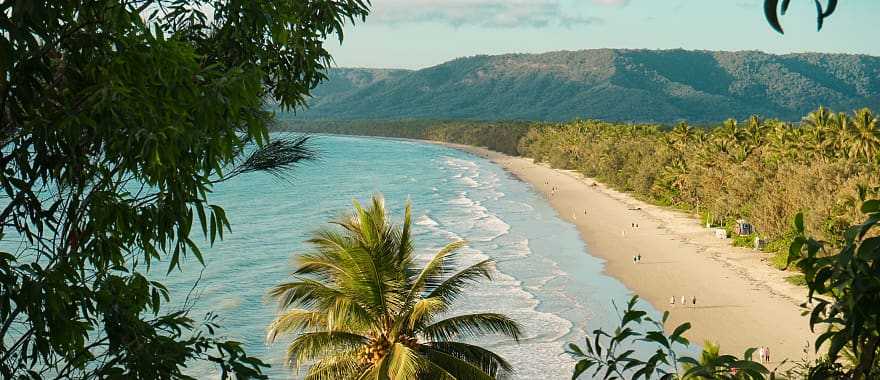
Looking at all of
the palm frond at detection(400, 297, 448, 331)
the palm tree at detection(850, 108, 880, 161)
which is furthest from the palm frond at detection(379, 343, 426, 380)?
the palm tree at detection(850, 108, 880, 161)

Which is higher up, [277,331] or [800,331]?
[277,331]

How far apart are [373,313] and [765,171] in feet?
134

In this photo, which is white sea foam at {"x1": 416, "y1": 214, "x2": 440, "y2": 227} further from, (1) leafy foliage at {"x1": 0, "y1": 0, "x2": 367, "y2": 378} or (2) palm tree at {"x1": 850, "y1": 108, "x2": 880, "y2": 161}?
(1) leafy foliage at {"x1": 0, "y1": 0, "x2": 367, "y2": 378}

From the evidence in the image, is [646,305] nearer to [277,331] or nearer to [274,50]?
[277,331]

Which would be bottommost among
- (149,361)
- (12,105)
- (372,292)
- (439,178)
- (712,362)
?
(439,178)

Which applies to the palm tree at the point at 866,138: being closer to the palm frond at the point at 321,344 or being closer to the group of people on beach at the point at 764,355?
the group of people on beach at the point at 764,355

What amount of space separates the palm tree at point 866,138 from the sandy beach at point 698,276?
8456mm

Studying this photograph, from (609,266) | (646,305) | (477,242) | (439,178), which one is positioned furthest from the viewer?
(439,178)

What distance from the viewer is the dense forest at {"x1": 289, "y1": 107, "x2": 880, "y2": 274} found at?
1592 inches

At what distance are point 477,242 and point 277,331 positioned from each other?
38737 mm

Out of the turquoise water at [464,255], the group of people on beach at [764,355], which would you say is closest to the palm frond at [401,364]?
the turquoise water at [464,255]

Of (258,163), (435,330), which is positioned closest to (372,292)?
(435,330)

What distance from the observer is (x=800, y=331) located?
3212cm

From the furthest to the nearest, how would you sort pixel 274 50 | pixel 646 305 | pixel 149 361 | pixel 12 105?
pixel 646 305
pixel 274 50
pixel 149 361
pixel 12 105
